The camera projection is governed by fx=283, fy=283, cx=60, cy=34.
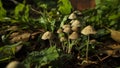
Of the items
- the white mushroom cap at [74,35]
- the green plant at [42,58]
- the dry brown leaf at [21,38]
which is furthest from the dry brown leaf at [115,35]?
the dry brown leaf at [21,38]

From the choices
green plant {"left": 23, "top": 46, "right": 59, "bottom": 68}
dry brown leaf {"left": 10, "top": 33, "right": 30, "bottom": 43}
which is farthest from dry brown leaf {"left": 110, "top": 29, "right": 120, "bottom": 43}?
dry brown leaf {"left": 10, "top": 33, "right": 30, "bottom": 43}

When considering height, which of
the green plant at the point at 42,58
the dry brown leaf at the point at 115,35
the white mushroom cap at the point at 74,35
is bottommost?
the green plant at the point at 42,58

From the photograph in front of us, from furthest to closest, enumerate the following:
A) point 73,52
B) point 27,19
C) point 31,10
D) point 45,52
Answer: point 31,10, point 27,19, point 73,52, point 45,52

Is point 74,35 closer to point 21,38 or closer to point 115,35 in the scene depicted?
point 115,35

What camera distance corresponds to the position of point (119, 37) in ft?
9.80

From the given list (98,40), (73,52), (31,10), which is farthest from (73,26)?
(31,10)

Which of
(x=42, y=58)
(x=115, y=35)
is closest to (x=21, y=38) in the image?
(x=42, y=58)

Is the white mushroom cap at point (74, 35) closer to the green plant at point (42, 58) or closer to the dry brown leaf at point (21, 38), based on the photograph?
the green plant at point (42, 58)

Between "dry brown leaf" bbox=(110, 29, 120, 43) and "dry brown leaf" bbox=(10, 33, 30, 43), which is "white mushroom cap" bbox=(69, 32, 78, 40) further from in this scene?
"dry brown leaf" bbox=(10, 33, 30, 43)

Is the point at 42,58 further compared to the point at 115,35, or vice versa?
the point at 115,35

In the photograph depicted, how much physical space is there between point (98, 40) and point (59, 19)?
0.56 metres

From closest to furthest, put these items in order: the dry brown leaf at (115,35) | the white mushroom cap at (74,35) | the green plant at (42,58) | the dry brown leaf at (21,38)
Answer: the green plant at (42,58), the white mushroom cap at (74,35), the dry brown leaf at (115,35), the dry brown leaf at (21,38)


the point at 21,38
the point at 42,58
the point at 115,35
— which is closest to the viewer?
the point at 42,58

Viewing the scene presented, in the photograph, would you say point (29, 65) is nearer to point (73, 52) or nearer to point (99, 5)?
point (73, 52)
